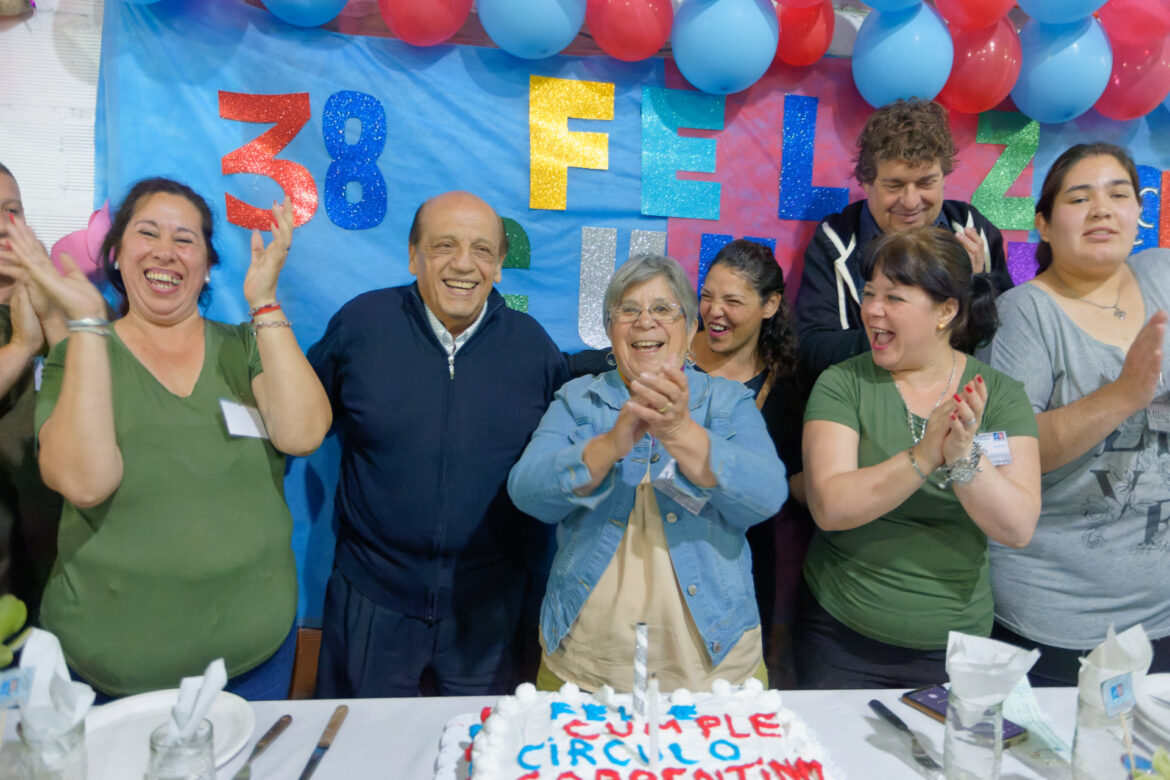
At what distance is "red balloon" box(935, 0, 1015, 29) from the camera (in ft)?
8.13

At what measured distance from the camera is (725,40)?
2.46m

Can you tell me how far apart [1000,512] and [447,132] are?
83.7 inches

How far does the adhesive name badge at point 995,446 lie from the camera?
1.63 m

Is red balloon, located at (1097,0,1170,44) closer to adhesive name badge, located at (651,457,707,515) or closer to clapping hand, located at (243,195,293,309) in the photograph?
adhesive name badge, located at (651,457,707,515)

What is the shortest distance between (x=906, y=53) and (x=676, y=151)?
0.85m

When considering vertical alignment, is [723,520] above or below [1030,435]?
below

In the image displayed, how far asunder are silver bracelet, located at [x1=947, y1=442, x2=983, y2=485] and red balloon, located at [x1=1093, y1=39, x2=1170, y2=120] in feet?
6.89

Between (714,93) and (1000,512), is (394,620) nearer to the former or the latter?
(1000,512)

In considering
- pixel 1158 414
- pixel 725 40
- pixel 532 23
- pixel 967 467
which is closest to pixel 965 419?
pixel 967 467

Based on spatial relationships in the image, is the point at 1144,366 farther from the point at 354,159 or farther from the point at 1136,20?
the point at 354,159

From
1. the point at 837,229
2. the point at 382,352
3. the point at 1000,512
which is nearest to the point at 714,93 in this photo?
the point at 837,229

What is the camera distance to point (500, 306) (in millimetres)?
2227

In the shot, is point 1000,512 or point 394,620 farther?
point 394,620

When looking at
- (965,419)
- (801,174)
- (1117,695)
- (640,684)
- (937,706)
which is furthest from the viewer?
(801,174)
